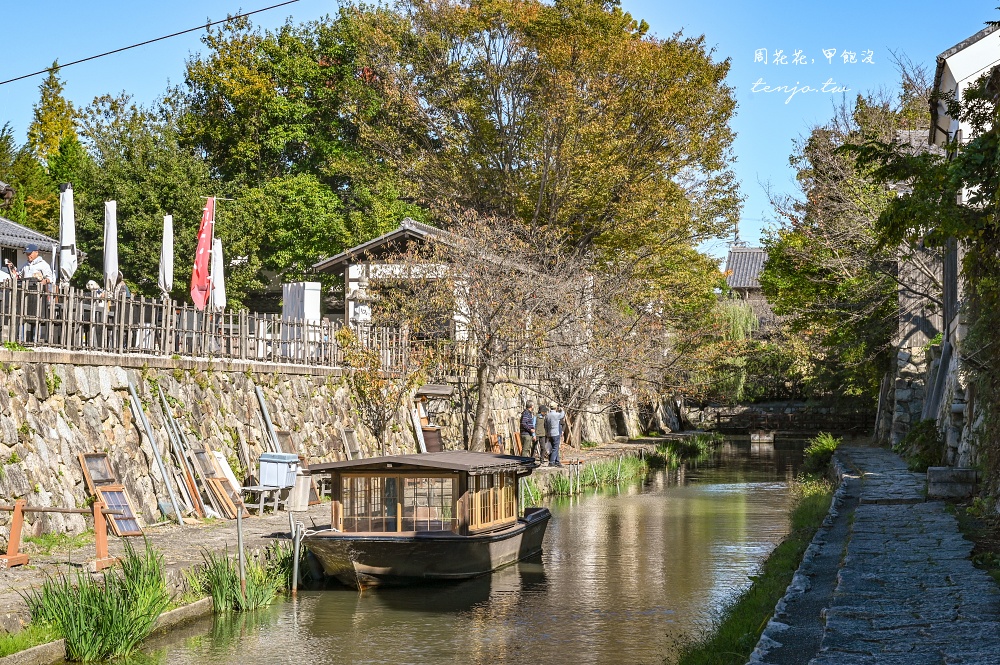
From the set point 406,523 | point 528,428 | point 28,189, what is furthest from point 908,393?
point 28,189

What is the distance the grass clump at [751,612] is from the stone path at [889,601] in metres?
0.35

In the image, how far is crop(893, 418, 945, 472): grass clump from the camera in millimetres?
23391

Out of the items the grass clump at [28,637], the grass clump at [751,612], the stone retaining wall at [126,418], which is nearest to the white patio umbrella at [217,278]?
the stone retaining wall at [126,418]

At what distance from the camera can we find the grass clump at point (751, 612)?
9984mm

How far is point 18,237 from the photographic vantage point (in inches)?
1133

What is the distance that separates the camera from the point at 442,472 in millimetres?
16438

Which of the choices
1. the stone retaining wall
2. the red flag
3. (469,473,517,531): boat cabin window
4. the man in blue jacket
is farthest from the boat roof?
the man in blue jacket

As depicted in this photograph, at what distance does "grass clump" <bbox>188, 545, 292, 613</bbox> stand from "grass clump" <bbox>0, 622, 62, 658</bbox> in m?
2.70

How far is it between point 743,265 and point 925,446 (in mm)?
59236

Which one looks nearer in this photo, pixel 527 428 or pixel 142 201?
pixel 527 428

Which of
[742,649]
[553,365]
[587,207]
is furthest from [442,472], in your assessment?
[587,207]

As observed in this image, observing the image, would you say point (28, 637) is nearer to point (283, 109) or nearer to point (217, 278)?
point (217, 278)

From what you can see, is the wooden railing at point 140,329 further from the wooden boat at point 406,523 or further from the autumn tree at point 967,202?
the autumn tree at point 967,202

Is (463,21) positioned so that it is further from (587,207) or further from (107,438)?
(107,438)
